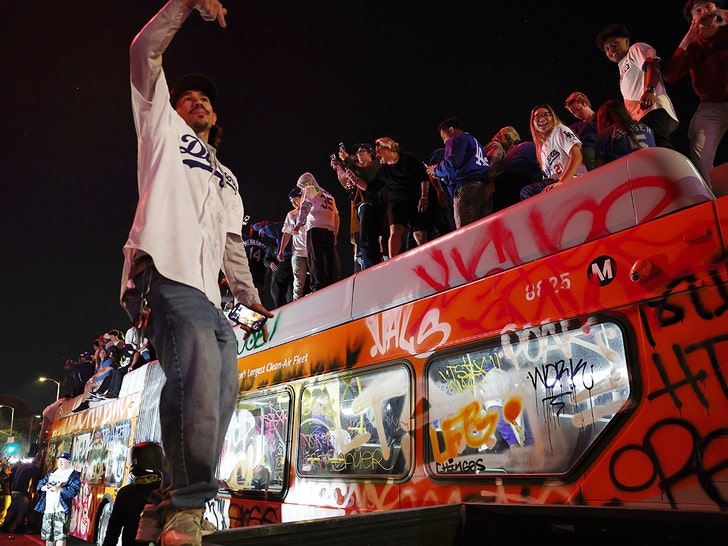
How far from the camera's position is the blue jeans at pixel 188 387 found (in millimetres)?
1566

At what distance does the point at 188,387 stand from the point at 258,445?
13.9 feet

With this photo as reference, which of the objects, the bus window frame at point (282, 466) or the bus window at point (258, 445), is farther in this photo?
the bus window at point (258, 445)

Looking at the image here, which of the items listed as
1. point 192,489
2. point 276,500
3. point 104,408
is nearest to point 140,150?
point 192,489

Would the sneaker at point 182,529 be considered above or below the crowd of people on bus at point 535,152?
below

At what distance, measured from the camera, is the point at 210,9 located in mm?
1756

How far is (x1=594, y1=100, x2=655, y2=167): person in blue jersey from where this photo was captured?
4117 millimetres

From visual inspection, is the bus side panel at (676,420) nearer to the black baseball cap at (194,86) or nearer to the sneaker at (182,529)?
the sneaker at (182,529)

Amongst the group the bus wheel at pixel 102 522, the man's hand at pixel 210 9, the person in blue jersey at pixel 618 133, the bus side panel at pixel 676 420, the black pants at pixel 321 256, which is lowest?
the bus wheel at pixel 102 522

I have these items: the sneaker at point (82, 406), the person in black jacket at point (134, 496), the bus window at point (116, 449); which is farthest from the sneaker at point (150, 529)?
the sneaker at point (82, 406)

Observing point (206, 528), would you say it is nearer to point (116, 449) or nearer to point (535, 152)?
point (535, 152)

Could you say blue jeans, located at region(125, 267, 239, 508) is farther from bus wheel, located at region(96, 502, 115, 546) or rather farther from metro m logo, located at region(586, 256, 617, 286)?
bus wheel, located at region(96, 502, 115, 546)

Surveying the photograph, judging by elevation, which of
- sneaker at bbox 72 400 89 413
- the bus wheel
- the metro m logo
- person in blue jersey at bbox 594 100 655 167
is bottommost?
the bus wheel

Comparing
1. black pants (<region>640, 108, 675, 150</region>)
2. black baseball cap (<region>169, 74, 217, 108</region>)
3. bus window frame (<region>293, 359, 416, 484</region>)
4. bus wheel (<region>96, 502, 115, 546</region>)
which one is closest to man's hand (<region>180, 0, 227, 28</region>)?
black baseball cap (<region>169, 74, 217, 108</region>)

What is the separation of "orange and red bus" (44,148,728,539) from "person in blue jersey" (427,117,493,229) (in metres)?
1.03
